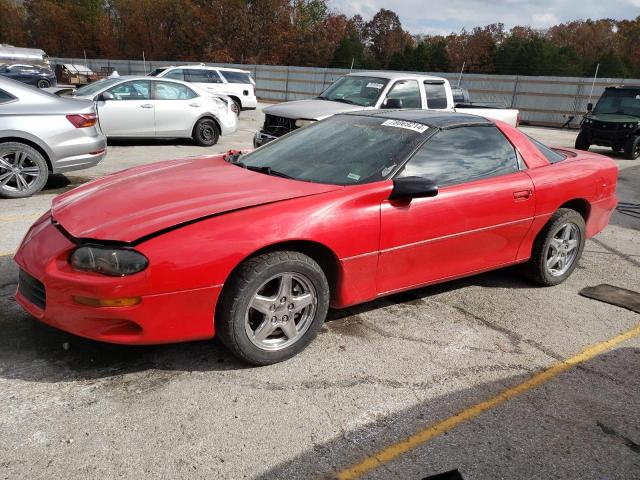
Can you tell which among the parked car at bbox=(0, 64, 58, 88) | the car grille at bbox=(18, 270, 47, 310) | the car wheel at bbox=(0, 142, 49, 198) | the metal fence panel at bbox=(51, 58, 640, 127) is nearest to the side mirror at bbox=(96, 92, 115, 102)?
the car wheel at bbox=(0, 142, 49, 198)

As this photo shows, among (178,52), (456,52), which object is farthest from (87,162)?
(178,52)

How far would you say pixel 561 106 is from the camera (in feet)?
73.9

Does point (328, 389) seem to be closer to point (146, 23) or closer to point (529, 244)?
point (529, 244)

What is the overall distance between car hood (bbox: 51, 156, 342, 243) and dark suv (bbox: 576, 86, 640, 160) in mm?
12280

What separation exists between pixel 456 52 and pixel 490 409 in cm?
5175

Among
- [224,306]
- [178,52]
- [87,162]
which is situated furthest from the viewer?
[178,52]

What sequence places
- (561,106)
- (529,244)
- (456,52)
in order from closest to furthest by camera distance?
1. (529,244)
2. (561,106)
3. (456,52)

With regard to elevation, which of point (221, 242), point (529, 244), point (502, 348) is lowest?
point (502, 348)

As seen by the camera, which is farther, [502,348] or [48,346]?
[502,348]

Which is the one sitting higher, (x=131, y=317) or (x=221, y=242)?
(x=221, y=242)

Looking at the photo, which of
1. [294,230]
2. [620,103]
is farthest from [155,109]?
[620,103]

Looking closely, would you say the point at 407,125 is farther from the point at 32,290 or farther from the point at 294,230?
the point at 32,290

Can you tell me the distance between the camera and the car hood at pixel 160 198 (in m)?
2.84

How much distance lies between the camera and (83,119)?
6703mm
